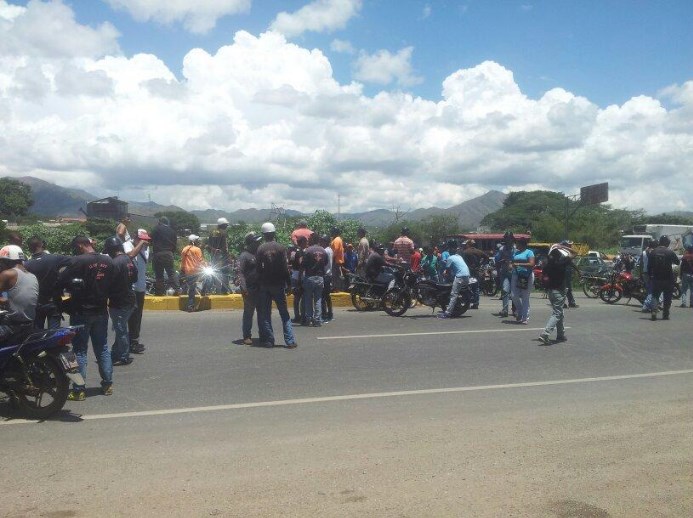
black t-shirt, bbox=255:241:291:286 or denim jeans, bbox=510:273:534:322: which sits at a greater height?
black t-shirt, bbox=255:241:291:286

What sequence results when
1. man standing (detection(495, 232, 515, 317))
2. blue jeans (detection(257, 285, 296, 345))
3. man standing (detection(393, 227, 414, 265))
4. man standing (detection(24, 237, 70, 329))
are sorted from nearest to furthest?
man standing (detection(24, 237, 70, 329)), blue jeans (detection(257, 285, 296, 345)), man standing (detection(495, 232, 515, 317)), man standing (detection(393, 227, 414, 265))

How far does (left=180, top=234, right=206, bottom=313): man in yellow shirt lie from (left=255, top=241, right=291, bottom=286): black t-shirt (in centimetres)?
493

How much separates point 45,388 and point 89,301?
44.3 inches

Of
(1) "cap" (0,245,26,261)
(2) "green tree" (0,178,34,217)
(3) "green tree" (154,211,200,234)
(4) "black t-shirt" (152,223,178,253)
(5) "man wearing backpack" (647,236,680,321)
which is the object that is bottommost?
(5) "man wearing backpack" (647,236,680,321)

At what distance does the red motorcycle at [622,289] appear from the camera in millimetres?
19016

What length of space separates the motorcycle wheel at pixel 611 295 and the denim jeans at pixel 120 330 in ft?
49.2

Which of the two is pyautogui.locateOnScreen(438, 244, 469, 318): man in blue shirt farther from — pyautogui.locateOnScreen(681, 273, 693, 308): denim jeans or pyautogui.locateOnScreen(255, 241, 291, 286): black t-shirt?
pyautogui.locateOnScreen(681, 273, 693, 308): denim jeans

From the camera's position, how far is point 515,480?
200 inches

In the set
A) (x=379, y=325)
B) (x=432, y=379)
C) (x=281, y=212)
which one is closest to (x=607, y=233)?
(x=281, y=212)

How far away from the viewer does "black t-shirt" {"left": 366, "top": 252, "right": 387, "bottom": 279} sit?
1517 centimetres

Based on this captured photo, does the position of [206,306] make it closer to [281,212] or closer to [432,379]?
[432,379]

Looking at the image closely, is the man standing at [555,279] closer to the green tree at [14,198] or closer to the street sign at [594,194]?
the street sign at [594,194]

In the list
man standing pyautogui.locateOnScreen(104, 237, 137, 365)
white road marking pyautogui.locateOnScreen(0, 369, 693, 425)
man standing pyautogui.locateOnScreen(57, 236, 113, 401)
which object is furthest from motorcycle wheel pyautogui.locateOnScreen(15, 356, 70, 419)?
man standing pyautogui.locateOnScreen(104, 237, 137, 365)

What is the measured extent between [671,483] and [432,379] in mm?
3946
